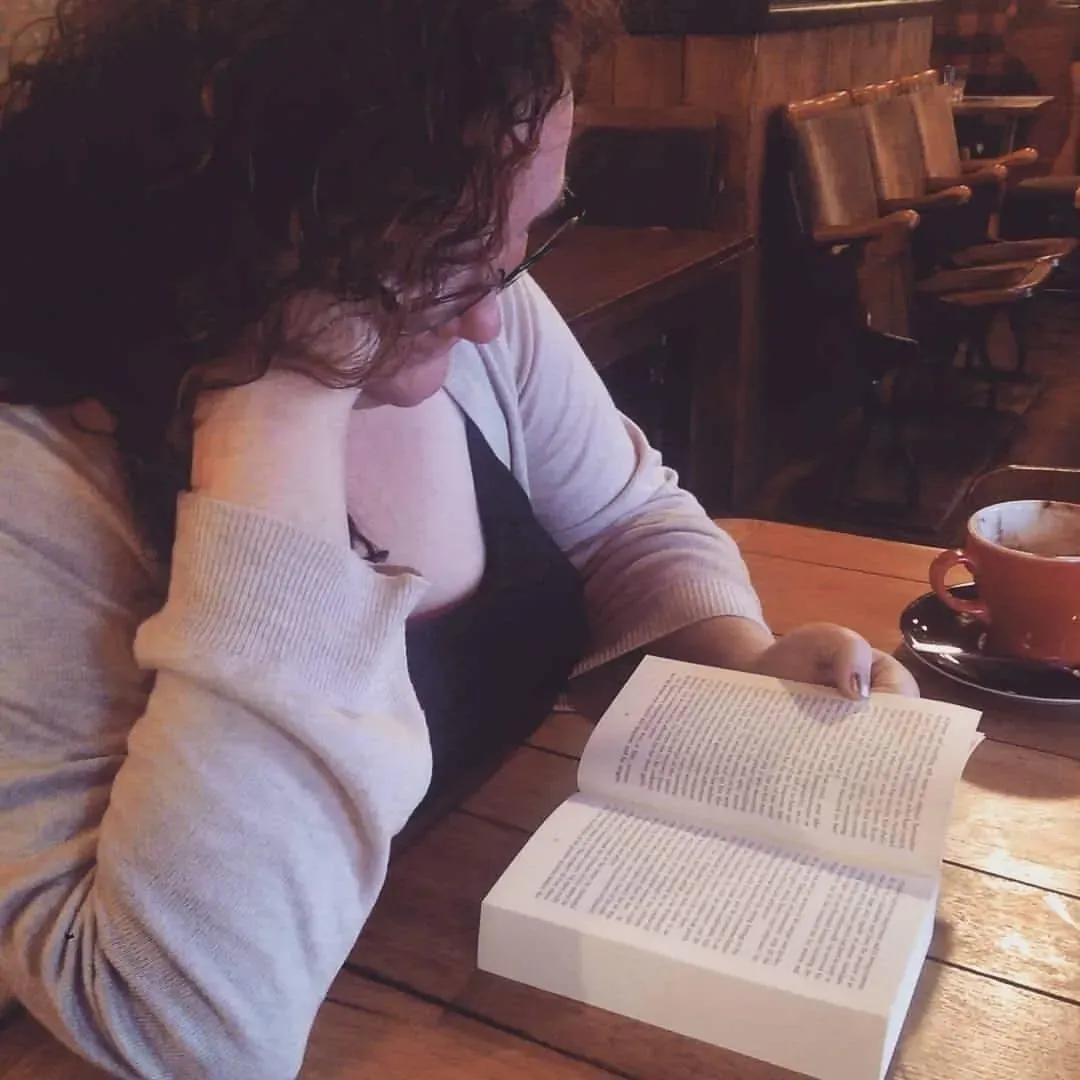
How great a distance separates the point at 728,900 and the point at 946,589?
423 millimetres

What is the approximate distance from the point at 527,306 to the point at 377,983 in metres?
0.53

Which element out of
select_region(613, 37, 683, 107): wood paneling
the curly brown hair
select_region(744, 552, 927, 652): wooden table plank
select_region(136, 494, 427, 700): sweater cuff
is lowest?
select_region(744, 552, 927, 652): wooden table plank

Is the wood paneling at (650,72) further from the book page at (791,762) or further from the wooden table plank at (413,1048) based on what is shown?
the wooden table plank at (413,1048)

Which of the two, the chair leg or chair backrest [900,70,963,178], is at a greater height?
chair backrest [900,70,963,178]

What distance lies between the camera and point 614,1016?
23.8 inches

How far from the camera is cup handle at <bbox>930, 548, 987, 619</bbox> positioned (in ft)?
3.07

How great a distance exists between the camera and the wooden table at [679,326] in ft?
5.87

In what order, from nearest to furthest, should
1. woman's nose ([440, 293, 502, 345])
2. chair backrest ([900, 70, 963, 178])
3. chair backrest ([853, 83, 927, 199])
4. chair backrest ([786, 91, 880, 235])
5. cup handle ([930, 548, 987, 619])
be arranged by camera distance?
woman's nose ([440, 293, 502, 345]) → cup handle ([930, 548, 987, 619]) → chair backrest ([786, 91, 880, 235]) → chair backrest ([853, 83, 927, 199]) → chair backrest ([900, 70, 963, 178])

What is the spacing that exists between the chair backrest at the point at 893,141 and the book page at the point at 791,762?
266 cm

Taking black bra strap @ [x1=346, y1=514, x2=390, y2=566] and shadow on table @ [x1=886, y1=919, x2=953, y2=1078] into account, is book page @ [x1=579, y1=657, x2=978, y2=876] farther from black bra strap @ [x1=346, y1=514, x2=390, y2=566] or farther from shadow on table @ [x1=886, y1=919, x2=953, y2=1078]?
black bra strap @ [x1=346, y1=514, x2=390, y2=566]

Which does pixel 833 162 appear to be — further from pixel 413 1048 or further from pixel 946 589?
pixel 413 1048

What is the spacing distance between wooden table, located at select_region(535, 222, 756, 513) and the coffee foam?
0.77m

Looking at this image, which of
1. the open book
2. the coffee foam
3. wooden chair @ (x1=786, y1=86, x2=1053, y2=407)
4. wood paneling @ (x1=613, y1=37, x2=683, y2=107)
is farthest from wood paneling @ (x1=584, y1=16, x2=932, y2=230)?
the open book

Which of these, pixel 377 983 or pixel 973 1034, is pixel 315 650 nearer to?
pixel 377 983
